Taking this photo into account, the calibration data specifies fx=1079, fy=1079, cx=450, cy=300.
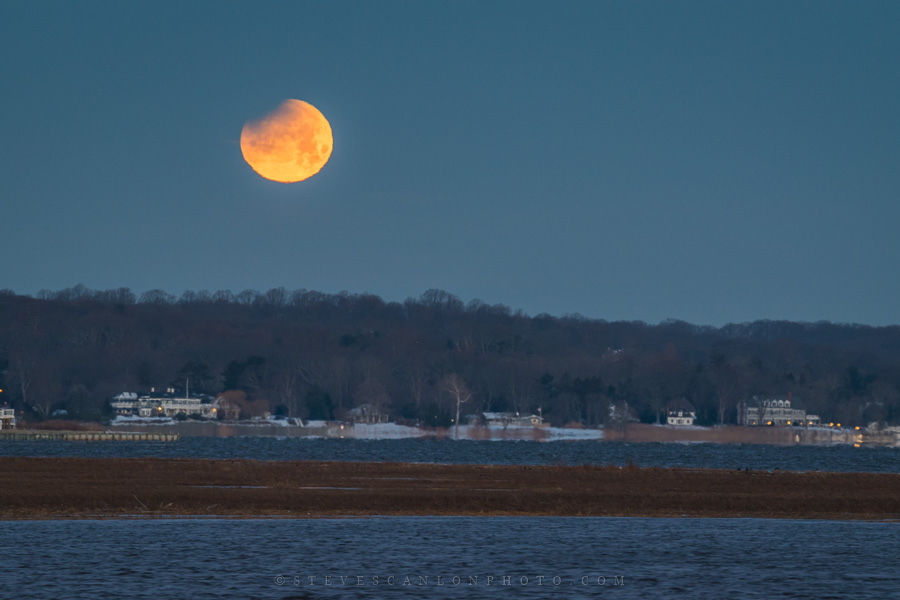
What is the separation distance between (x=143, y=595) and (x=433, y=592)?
738cm

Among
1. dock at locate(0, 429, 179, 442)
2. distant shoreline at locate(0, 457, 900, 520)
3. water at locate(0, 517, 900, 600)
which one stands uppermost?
distant shoreline at locate(0, 457, 900, 520)

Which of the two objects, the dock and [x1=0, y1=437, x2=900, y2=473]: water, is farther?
the dock

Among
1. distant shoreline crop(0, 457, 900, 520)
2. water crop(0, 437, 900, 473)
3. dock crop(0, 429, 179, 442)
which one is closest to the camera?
distant shoreline crop(0, 457, 900, 520)

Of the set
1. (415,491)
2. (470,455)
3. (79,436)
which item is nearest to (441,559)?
(415,491)

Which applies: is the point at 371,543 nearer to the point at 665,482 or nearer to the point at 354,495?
the point at 354,495

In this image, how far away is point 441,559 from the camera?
Result: 110ft

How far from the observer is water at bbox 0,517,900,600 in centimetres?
2869

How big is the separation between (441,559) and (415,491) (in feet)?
68.4

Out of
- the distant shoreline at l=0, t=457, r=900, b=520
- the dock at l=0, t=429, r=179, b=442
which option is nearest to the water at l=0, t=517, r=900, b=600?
→ the distant shoreline at l=0, t=457, r=900, b=520

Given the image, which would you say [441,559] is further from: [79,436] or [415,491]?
[79,436]

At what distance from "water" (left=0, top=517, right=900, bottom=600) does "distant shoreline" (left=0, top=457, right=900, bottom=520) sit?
398cm

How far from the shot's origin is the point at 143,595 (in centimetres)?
2712

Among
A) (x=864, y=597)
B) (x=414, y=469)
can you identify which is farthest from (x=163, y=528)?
(x=414, y=469)

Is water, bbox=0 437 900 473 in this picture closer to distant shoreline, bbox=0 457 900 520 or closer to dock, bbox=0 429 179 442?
dock, bbox=0 429 179 442
